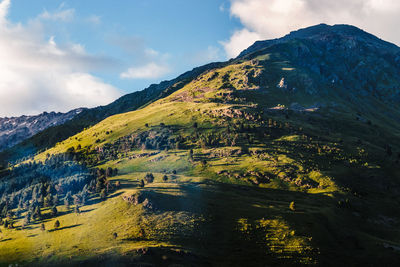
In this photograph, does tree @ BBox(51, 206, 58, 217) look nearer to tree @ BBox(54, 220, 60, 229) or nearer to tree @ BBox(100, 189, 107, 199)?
tree @ BBox(54, 220, 60, 229)

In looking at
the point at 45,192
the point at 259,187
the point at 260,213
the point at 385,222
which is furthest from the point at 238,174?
the point at 45,192

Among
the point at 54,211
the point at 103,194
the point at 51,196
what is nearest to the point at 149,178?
the point at 103,194

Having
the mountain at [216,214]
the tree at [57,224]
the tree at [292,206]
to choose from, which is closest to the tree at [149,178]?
the mountain at [216,214]

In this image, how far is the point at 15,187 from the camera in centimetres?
19438

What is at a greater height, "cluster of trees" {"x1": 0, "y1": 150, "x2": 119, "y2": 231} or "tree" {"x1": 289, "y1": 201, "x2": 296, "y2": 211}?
"cluster of trees" {"x1": 0, "y1": 150, "x2": 119, "y2": 231}

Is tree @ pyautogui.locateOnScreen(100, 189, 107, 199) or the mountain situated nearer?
the mountain

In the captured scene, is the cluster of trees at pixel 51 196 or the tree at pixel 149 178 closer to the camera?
the cluster of trees at pixel 51 196

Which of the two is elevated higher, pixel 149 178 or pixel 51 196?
pixel 149 178

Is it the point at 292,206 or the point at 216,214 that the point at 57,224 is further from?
the point at 292,206

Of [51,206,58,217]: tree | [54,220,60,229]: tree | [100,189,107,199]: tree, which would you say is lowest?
[54,220,60,229]: tree

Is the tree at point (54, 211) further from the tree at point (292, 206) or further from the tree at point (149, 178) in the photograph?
the tree at point (292, 206)

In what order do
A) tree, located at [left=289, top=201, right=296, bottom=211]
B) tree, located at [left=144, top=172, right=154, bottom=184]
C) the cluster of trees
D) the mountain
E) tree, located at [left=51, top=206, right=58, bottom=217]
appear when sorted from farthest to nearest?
tree, located at [left=144, top=172, right=154, bottom=184]
the cluster of trees
tree, located at [left=51, top=206, right=58, bottom=217]
tree, located at [left=289, top=201, right=296, bottom=211]
the mountain

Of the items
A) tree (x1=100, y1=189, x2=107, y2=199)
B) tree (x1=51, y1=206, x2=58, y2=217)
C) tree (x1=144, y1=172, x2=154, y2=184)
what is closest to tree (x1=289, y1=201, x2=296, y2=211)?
tree (x1=144, y1=172, x2=154, y2=184)

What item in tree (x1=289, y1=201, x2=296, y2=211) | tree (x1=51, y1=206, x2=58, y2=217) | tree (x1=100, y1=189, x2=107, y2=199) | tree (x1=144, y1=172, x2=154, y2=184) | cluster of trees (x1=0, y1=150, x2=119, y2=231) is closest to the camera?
tree (x1=289, y1=201, x2=296, y2=211)
